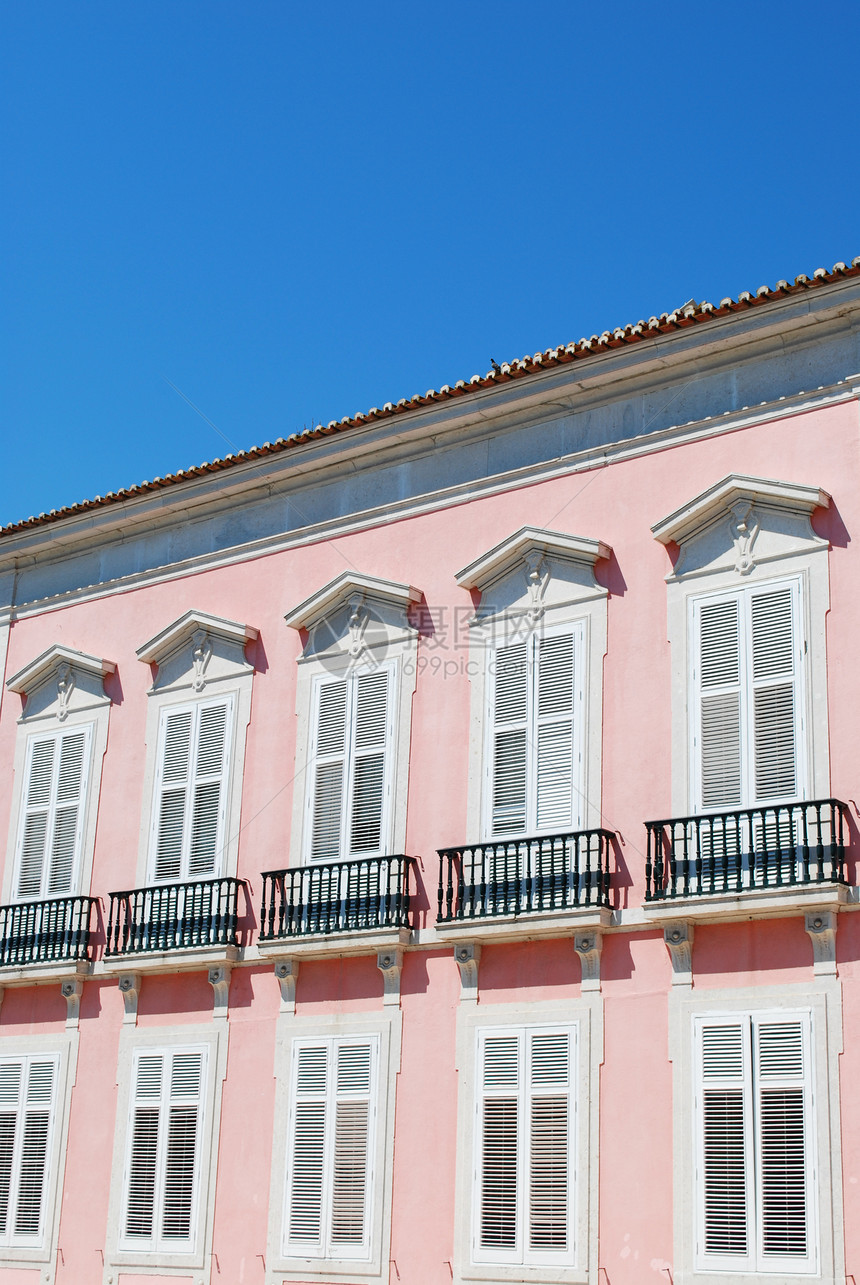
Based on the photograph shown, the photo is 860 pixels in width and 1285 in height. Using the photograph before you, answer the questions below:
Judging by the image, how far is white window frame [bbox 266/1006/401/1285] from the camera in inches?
690

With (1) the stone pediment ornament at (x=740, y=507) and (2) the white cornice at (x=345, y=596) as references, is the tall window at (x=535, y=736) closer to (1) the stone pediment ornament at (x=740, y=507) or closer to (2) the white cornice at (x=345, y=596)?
(2) the white cornice at (x=345, y=596)

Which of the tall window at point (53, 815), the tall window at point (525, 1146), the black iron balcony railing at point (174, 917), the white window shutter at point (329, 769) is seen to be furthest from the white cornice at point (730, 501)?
the tall window at point (53, 815)

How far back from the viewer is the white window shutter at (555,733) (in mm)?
17750

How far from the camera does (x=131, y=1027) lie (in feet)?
67.1

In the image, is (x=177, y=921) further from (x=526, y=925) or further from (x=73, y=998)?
(x=526, y=925)

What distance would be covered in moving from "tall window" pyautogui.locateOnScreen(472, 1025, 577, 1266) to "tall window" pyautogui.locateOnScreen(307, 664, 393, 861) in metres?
2.98

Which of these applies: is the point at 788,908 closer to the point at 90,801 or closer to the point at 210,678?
the point at 210,678

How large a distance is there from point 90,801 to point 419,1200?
7.34 m

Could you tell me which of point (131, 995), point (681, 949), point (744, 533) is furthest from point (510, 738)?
point (131, 995)

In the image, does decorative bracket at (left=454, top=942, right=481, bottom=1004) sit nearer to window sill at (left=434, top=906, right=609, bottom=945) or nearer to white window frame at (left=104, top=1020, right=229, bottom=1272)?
window sill at (left=434, top=906, right=609, bottom=945)

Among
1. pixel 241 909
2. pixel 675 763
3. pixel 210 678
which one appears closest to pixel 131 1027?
pixel 241 909

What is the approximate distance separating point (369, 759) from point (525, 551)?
2.99 meters

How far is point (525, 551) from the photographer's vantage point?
18812 millimetres

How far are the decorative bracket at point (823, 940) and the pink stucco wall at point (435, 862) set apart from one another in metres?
0.10
